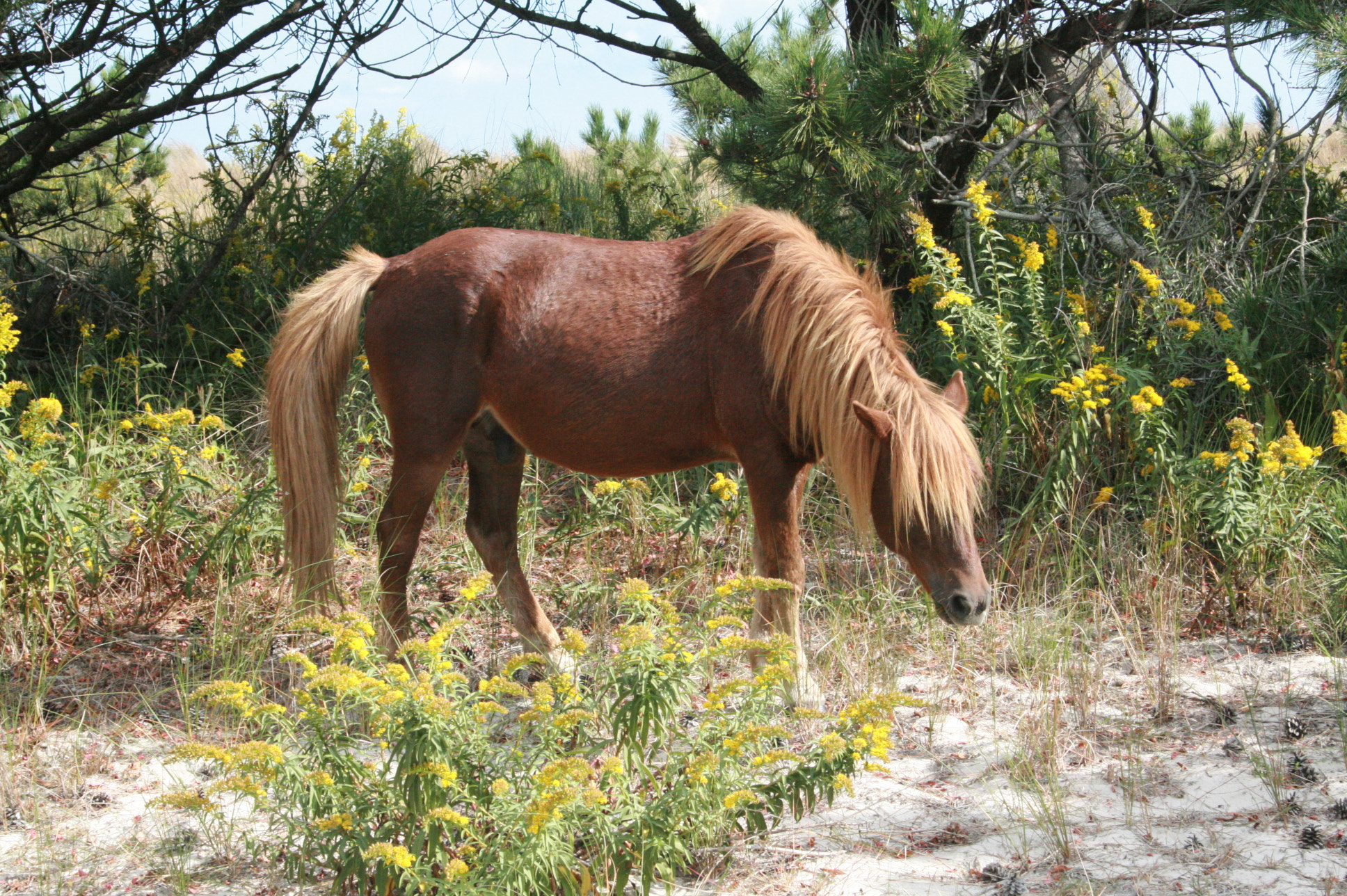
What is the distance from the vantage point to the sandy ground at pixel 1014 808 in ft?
8.42

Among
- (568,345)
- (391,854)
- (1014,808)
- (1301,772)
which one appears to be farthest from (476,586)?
(1301,772)

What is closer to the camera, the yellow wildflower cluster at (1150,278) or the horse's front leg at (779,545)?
the horse's front leg at (779,545)

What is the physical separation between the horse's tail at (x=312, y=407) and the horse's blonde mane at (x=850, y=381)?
1.37 metres

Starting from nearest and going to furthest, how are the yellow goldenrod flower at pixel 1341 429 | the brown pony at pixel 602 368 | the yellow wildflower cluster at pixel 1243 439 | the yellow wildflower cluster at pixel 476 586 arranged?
the yellow wildflower cluster at pixel 476 586 → the brown pony at pixel 602 368 → the yellow goldenrod flower at pixel 1341 429 → the yellow wildflower cluster at pixel 1243 439

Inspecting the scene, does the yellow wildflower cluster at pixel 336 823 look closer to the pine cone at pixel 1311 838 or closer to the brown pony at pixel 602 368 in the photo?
the brown pony at pixel 602 368

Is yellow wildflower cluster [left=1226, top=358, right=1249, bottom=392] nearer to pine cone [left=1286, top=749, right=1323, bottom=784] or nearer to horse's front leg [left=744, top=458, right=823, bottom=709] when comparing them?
pine cone [left=1286, top=749, right=1323, bottom=784]

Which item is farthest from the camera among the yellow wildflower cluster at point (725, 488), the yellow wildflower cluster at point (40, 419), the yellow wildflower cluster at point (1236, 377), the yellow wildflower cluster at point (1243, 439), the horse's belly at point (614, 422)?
the yellow wildflower cluster at point (1236, 377)

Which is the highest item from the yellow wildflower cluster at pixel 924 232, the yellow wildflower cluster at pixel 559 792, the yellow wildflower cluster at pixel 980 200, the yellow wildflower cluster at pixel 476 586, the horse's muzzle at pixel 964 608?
the yellow wildflower cluster at pixel 980 200

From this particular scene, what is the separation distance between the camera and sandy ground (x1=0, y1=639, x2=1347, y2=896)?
2566 mm

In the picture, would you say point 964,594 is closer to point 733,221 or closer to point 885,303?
point 885,303

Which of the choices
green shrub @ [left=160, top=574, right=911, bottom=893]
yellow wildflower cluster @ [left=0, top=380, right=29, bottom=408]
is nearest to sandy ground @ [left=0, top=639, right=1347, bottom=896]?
green shrub @ [left=160, top=574, right=911, bottom=893]

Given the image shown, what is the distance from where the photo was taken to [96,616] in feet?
13.5

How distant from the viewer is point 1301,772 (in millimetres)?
2979

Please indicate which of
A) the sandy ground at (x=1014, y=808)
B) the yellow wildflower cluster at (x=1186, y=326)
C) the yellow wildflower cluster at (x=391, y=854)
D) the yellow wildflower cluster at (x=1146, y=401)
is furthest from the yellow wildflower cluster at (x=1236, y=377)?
the yellow wildflower cluster at (x=391, y=854)
